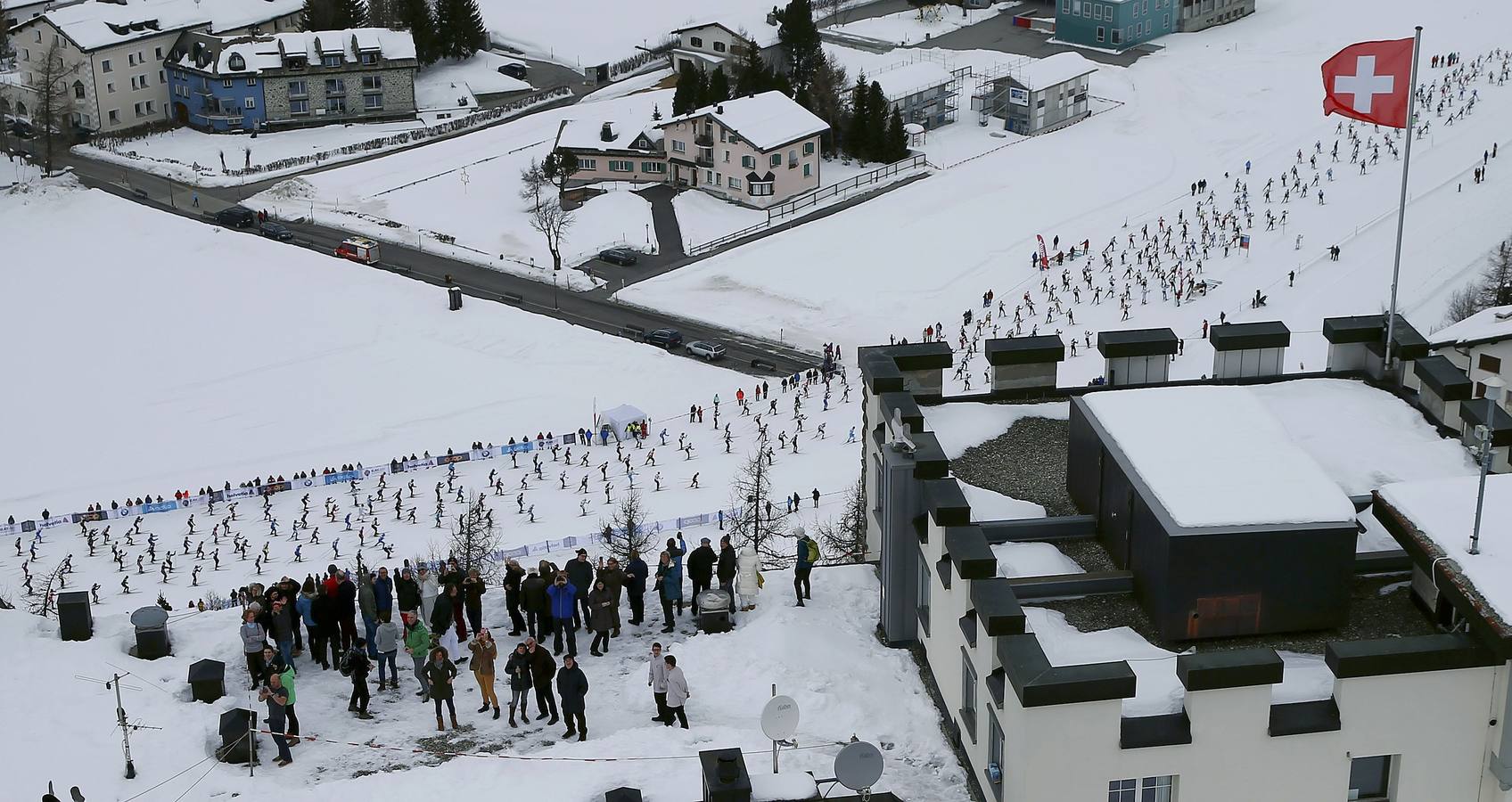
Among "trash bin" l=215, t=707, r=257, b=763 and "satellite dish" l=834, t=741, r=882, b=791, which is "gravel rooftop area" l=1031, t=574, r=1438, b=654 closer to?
"satellite dish" l=834, t=741, r=882, b=791

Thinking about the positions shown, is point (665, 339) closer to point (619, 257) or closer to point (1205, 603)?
point (619, 257)

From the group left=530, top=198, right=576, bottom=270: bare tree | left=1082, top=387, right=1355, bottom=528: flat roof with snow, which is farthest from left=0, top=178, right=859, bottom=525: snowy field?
left=1082, top=387, right=1355, bottom=528: flat roof with snow

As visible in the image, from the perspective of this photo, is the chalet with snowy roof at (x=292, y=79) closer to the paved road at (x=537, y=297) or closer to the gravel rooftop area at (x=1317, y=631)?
the paved road at (x=537, y=297)

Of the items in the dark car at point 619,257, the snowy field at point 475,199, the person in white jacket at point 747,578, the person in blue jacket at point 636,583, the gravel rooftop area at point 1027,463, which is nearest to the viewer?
the gravel rooftop area at point 1027,463

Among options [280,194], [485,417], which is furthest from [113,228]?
[485,417]

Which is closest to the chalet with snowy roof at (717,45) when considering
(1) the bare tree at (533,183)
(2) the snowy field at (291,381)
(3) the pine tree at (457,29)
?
(3) the pine tree at (457,29)

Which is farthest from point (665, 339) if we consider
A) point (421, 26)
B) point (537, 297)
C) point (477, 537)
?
point (421, 26)

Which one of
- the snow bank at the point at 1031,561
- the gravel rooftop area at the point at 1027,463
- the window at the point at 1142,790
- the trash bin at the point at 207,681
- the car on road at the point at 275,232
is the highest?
the gravel rooftop area at the point at 1027,463
